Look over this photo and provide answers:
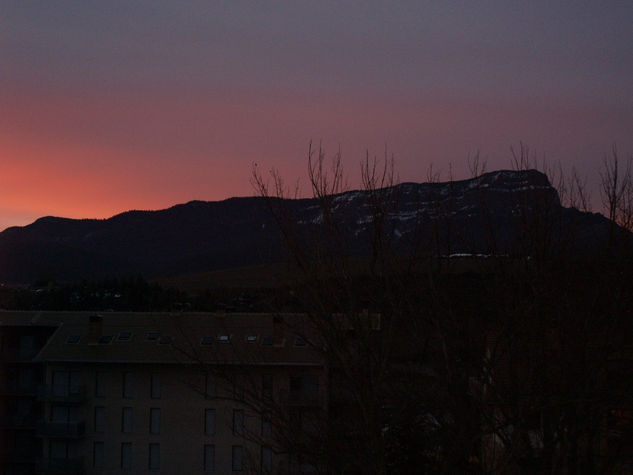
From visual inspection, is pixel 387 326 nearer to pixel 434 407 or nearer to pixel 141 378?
pixel 434 407

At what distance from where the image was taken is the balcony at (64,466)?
27297mm

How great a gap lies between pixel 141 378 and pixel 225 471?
14.9 feet

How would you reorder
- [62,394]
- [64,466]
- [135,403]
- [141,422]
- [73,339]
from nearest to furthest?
[64,466]
[141,422]
[135,403]
[62,394]
[73,339]

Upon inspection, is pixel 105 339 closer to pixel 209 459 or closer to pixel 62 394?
pixel 62 394

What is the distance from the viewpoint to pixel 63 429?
27.6 m

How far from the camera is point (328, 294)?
672 centimetres

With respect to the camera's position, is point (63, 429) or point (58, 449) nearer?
point (63, 429)

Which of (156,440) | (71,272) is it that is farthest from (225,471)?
(71,272)

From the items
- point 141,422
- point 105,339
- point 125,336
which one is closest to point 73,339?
point 105,339

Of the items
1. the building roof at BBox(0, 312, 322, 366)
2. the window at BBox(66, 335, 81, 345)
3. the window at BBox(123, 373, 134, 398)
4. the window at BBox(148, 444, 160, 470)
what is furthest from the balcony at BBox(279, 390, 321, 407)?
the window at BBox(66, 335, 81, 345)

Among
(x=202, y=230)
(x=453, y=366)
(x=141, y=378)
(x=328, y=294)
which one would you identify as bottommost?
(x=141, y=378)

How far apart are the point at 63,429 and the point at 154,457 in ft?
11.4

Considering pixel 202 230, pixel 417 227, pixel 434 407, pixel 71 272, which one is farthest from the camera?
pixel 202 230

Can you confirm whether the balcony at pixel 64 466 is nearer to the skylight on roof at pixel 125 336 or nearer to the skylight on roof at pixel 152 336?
the skylight on roof at pixel 125 336
